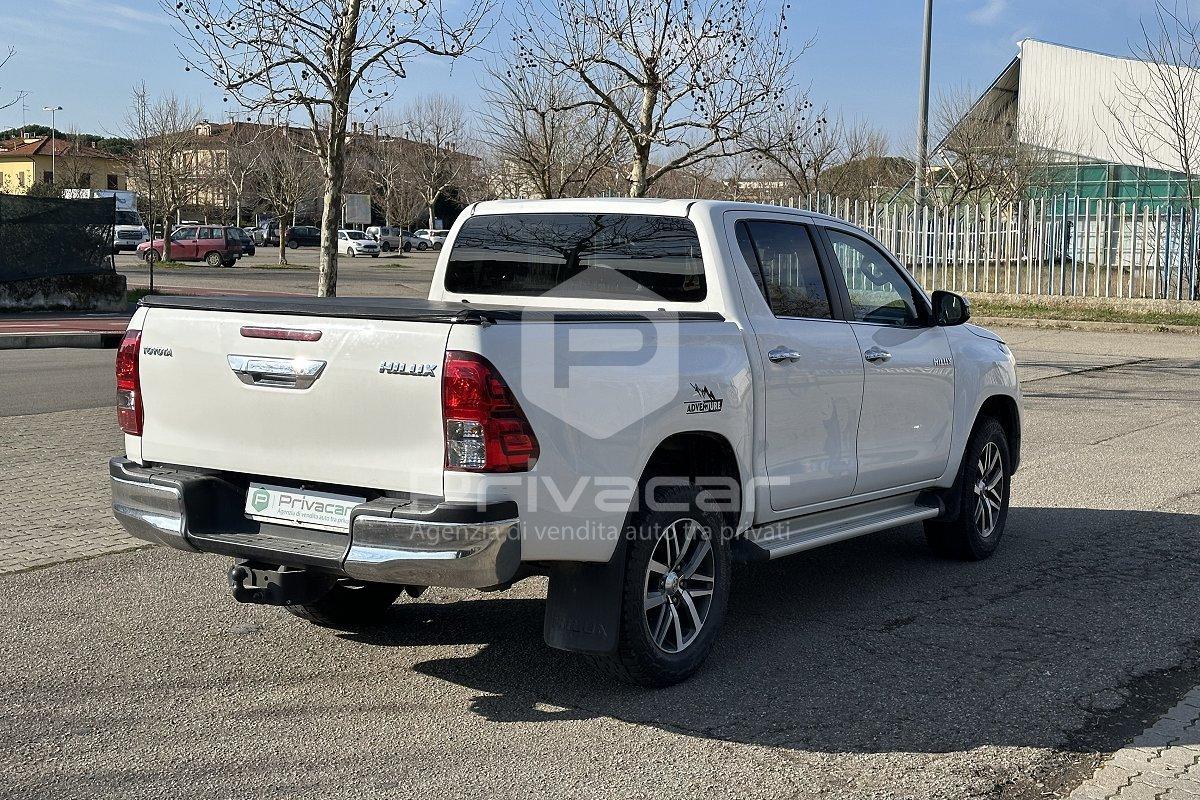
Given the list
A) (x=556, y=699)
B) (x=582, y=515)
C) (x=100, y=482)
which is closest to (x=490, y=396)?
(x=582, y=515)

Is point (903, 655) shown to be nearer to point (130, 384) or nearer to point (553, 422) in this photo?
point (553, 422)

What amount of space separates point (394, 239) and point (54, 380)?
206 ft

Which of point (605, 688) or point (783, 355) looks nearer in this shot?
point (605, 688)

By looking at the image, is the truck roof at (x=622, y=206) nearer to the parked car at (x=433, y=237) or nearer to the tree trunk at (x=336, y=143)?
the tree trunk at (x=336, y=143)

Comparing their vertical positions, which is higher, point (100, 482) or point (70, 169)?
point (70, 169)

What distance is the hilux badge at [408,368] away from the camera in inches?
170

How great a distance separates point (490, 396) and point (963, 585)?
3.41m

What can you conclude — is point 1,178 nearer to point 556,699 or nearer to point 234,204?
point 234,204

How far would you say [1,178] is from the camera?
93.8 m

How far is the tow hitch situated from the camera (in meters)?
4.68

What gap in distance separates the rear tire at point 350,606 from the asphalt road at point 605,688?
75mm

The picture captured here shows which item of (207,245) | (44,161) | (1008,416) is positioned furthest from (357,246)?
(1008,416)

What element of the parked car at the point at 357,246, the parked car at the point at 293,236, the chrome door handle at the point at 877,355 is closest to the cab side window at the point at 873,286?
the chrome door handle at the point at 877,355

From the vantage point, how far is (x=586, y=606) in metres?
4.74
